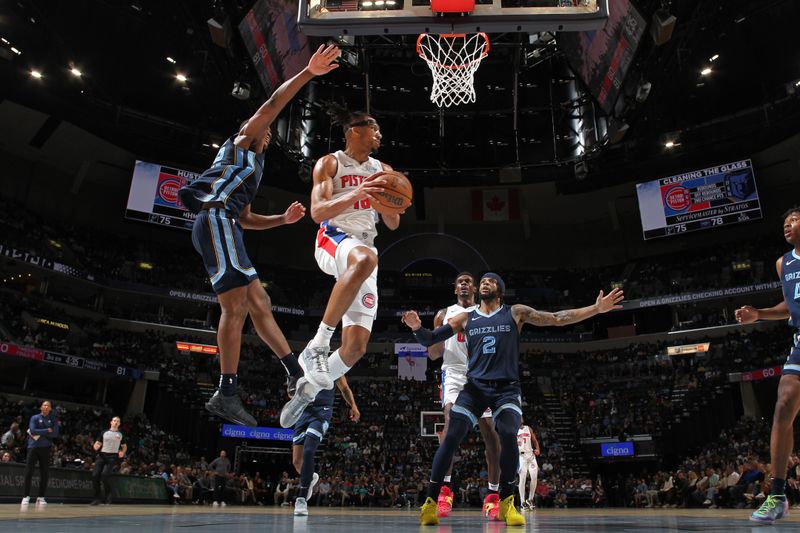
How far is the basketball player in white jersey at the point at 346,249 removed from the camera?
485cm

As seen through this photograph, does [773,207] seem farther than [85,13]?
Yes

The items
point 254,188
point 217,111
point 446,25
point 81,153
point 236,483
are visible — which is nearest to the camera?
point 254,188

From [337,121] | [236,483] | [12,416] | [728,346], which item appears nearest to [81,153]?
[12,416]

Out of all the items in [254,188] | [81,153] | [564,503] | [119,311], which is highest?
[81,153]

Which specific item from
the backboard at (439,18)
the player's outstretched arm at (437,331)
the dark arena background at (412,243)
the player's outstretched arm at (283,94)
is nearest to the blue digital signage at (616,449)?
the dark arena background at (412,243)

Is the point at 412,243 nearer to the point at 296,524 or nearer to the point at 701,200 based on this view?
the point at 701,200

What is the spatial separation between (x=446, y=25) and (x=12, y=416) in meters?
20.0

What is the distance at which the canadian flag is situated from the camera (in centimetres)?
3256

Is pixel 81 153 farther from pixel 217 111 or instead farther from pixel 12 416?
pixel 12 416

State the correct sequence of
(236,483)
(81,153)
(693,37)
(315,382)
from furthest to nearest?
(81,153)
(236,483)
(693,37)
(315,382)

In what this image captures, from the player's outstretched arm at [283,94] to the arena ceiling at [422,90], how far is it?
1268 centimetres

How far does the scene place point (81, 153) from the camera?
1156 inches

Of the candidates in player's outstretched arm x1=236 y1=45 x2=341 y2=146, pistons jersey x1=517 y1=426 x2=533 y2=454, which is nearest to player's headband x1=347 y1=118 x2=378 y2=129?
player's outstretched arm x1=236 y1=45 x2=341 y2=146

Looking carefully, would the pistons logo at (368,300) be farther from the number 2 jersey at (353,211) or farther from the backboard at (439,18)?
the backboard at (439,18)
